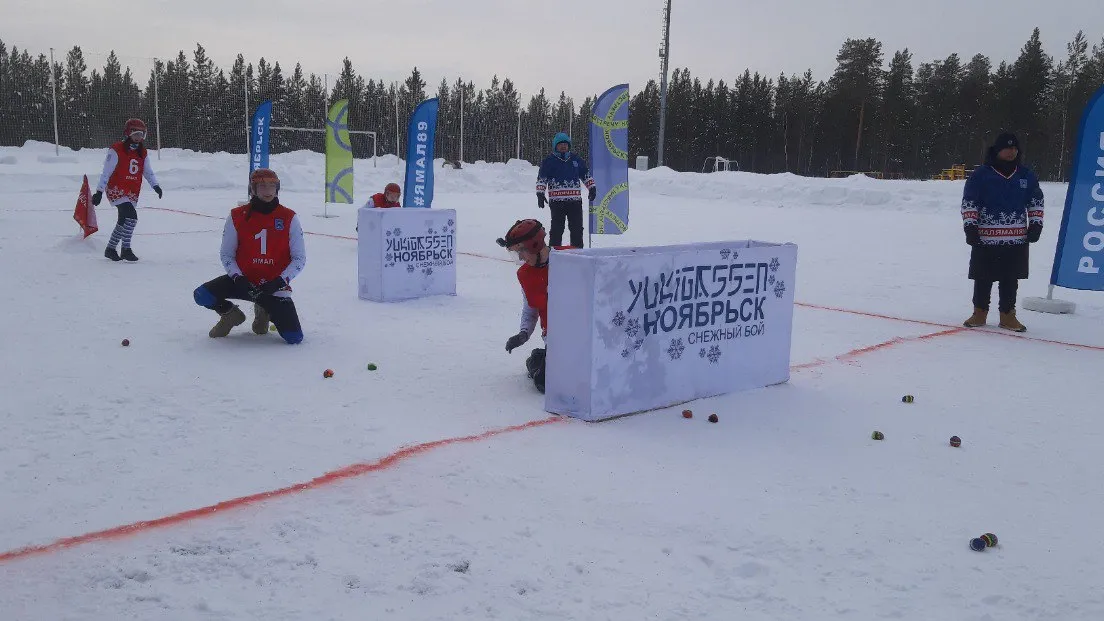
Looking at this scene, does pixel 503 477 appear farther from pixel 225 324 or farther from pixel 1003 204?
pixel 1003 204

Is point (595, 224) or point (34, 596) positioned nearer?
point (34, 596)

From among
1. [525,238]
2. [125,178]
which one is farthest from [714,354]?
[125,178]

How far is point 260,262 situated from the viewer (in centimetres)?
646

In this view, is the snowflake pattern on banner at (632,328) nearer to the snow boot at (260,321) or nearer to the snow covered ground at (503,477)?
the snow covered ground at (503,477)

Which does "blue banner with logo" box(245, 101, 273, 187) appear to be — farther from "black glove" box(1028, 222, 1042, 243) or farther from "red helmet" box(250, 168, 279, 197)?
"black glove" box(1028, 222, 1042, 243)

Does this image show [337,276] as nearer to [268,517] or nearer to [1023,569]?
[268,517]

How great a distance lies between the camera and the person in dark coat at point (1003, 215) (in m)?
7.42

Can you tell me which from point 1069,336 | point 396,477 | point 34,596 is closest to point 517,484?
point 396,477

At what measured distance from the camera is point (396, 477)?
12.1ft

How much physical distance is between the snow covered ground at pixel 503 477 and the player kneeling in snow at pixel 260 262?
24 cm

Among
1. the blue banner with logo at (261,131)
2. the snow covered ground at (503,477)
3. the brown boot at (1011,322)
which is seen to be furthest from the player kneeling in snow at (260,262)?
the blue banner with logo at (261,131)

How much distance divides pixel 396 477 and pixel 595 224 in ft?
31.0

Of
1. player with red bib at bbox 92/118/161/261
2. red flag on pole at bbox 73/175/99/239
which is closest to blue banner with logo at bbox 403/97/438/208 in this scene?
player with red bib at bbox 92/118/161/261

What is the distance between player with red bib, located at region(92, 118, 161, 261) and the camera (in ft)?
33.2
